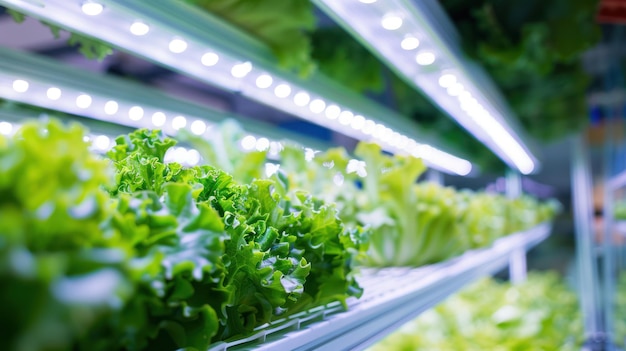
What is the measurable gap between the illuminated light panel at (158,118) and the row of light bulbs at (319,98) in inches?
1.8

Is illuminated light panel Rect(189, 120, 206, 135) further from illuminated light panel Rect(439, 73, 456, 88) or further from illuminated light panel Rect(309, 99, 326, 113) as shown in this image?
illuminated light panel Rect(439, 73, 456, 88)

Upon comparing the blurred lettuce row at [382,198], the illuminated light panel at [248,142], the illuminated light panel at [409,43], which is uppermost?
the illuminated light panel at [409,43]

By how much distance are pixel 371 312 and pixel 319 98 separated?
3.23ft

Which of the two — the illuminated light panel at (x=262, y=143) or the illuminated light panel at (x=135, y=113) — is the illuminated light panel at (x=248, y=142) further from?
the illuminated light panel at (x=135, y=113)

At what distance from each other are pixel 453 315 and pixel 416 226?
3.87 feet

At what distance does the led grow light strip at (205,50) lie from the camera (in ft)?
3.60

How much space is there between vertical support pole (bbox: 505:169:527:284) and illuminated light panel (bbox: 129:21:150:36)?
3.92m

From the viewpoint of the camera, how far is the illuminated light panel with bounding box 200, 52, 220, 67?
1443 mm

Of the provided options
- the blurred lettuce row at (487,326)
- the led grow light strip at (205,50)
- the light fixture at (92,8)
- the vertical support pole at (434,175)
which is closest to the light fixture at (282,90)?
the led grow light strip at (205,50)

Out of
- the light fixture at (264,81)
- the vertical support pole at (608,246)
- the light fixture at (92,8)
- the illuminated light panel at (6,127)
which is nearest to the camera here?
the light fixture at (92,8)

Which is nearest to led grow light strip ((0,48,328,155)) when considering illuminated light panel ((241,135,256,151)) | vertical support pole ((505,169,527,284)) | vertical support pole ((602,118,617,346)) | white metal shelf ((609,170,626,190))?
illuminated light panel ((241,135,256,151))

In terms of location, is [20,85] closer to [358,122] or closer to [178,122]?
[178,122]

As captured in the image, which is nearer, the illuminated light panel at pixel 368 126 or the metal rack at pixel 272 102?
the metal rack at pixel 272 102

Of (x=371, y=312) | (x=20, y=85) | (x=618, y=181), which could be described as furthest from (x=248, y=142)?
(x=618, y=181)
